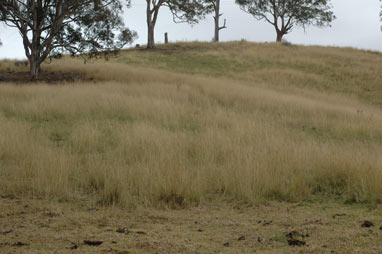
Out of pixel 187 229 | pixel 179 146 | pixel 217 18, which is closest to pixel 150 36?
pixel 217 18

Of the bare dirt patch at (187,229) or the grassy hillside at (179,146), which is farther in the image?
the grassy hillside at (179,146)

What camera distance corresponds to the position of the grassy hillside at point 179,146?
5492mm

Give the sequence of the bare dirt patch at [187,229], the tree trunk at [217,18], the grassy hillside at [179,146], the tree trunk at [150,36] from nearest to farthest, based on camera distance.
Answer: the bare dirt patch at [187,229]
the grassy hillside at [179,146]
the tree trunk at [150,36]
the tree trunk at [217,18]

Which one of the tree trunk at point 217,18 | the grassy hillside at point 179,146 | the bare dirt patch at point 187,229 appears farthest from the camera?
the tree trunk at point 217,18

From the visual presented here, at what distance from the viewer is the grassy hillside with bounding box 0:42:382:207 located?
5492 millimetres

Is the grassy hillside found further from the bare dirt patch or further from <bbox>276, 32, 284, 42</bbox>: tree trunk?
<bbox>276, 32, 284, 42</bbox>: tree trunk

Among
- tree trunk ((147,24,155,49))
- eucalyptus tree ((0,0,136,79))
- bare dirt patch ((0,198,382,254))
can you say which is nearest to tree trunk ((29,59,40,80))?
eucalyptus tree ((0,0,136,79))

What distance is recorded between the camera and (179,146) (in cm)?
777

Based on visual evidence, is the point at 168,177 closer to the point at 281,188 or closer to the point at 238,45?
the point at 281,188

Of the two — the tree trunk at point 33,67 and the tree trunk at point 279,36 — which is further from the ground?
the tree trunk at point 279,36

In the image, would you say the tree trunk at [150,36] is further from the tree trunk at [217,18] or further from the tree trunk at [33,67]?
the tree trunk at [33,67]

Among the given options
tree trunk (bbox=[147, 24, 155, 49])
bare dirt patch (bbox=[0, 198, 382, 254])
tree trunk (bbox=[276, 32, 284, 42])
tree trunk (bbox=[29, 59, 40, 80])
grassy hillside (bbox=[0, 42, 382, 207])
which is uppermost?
tree trunk (bbox=[276, 32, 284, 42])

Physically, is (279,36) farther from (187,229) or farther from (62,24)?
(187,229)

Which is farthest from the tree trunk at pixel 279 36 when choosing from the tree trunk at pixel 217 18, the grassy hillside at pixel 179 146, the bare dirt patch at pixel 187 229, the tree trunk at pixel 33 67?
the bare dirt patch at pixel 187 229
